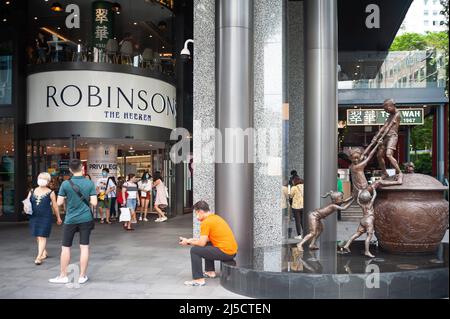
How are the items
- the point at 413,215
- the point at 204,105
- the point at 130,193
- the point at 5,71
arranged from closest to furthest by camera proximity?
the point at 413,215
the point at 204,105
the point at 130,193
the point at 5,71

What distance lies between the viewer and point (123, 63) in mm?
16672

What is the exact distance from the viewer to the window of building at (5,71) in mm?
16641

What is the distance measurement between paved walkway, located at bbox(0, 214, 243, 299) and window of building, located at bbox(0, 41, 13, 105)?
17.6 ft

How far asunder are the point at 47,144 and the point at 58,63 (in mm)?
2901

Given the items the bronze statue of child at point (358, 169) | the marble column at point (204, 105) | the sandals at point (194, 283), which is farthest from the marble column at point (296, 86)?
the sandals at point (194, 283)

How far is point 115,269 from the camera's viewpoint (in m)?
8.34

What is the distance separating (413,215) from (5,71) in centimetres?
1477

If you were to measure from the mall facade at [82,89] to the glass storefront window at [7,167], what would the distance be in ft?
0.11

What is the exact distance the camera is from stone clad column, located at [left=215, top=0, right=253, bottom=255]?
854 centimetres

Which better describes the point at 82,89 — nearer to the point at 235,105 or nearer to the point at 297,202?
the point at 297,202

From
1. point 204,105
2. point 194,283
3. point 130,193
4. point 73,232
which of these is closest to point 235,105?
point 204,105

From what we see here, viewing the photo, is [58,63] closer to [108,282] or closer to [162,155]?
[162,155]
